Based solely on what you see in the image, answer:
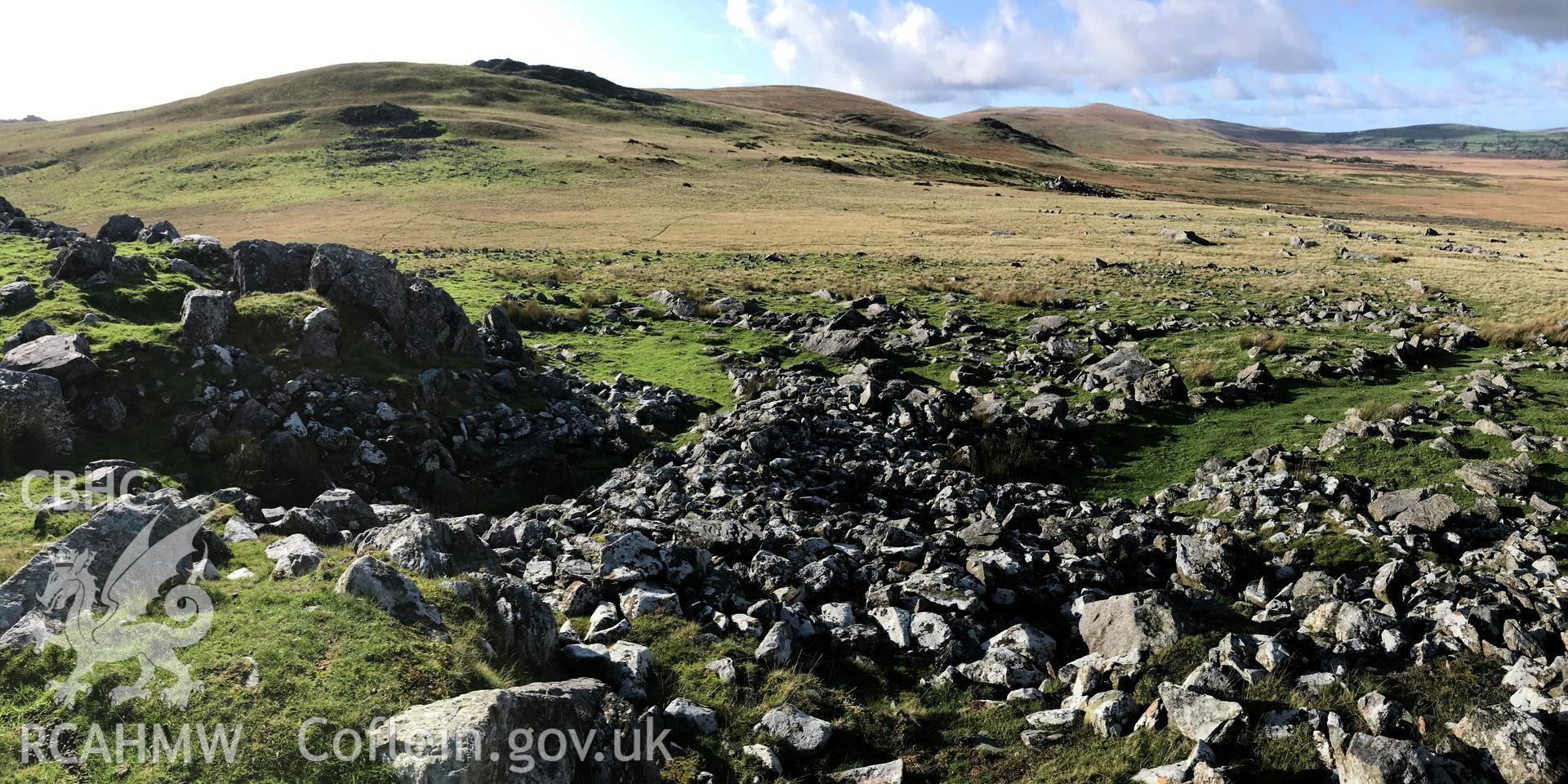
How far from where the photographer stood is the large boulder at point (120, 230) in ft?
84.1

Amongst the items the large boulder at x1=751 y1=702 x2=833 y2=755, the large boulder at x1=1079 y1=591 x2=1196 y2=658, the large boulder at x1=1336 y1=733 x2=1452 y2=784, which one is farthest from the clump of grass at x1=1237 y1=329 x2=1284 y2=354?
the large boulder at x1=751 y1=702 x2=833 y2=755

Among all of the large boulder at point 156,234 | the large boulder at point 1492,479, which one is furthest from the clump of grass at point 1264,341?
the large boulder at point 156,234

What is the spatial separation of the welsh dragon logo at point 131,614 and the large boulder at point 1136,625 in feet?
33.3

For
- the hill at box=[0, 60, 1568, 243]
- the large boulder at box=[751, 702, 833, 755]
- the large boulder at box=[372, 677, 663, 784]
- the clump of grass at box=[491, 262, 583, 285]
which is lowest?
the large boulder at box=[751, 702, 833, 755]

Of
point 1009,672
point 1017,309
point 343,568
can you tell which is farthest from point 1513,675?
point 1017,309

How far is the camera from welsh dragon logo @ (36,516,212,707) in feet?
21.9

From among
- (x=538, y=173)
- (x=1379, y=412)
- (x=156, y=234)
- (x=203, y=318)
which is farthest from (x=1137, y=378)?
(x=538, y=173)

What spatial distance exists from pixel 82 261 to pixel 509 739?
67.1 ft

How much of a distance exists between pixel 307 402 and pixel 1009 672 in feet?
49.1

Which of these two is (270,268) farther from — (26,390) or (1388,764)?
(1388,764)

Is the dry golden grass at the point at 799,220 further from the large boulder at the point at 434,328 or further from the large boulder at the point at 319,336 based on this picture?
the large boulder at the point at 319,336

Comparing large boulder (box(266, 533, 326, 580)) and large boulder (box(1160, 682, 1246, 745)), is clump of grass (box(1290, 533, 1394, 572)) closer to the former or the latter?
large boulder (box(1160, 682, 1246, 745))

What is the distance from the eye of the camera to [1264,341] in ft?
84.0

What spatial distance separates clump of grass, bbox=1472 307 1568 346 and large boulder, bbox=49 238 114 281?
1604 inches
